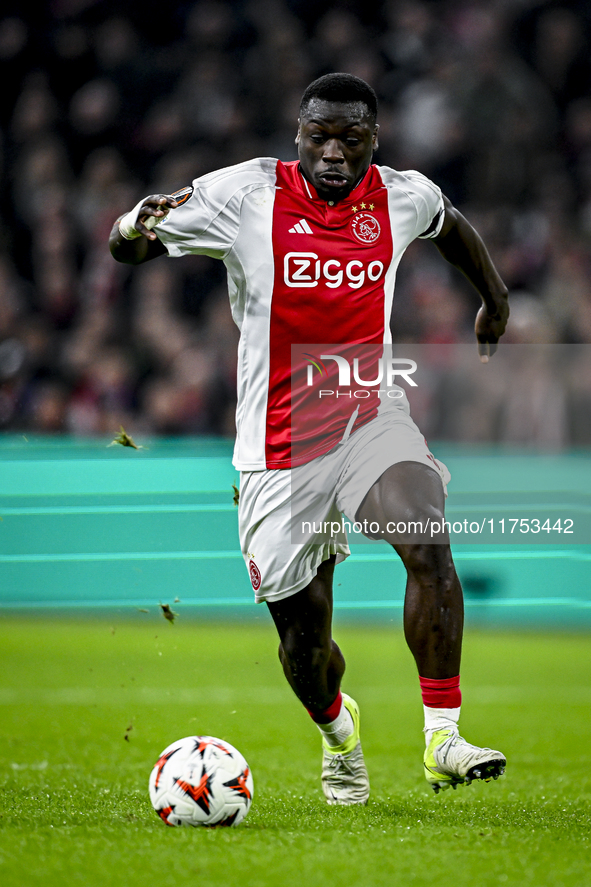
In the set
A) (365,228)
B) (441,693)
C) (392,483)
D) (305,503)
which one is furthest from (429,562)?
(365,228)

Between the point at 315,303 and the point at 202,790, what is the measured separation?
5.56 feet

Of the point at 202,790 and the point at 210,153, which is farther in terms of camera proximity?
the point at 210,153

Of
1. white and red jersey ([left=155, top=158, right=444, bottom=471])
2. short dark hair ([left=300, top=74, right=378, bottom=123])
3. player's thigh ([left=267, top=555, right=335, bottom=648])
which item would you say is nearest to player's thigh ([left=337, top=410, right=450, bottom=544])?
white and red jersey ([left=155, top=158, right=444, bottom=471])

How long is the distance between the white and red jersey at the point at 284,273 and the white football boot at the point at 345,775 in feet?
3.75

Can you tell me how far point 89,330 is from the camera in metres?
10.3

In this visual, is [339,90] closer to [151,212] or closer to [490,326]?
[151,212]

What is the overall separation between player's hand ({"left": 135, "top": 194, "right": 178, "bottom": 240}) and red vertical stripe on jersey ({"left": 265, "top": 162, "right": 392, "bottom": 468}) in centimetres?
40

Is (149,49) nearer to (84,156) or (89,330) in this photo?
(84,156)

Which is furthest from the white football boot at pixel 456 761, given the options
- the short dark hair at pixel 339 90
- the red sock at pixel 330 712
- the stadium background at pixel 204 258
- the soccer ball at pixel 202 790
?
the stadium background at pixel 204 258

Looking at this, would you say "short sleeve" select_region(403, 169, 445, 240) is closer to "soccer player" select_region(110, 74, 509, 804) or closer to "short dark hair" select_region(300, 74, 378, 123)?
"soccer player" select_region(110, 74, 509, 804)

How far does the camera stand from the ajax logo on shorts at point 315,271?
13.3ft

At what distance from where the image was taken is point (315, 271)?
4.05 m

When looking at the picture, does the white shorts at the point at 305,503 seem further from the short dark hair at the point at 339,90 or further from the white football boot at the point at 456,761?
the short dark hair at the point at 339,90

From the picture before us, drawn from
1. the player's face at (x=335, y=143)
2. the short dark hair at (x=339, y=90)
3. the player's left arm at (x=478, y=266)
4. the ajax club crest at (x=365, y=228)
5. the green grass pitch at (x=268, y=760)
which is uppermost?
the short dark hair at (x=339, y=90)
